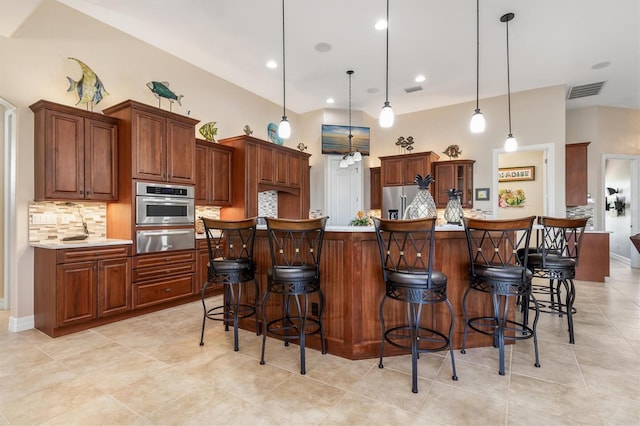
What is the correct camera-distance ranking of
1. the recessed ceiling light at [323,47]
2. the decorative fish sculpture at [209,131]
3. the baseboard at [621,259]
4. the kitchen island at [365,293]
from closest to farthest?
the kitchen island at [365,293]
the recessed ceiling light at [323,47]
the decorative fish sculpture at [209,131]
the baseboard at [621,259]

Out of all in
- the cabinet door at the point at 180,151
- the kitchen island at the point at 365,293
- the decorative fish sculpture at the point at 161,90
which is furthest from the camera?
Result: the decorative fish sculpture at the point at 161,90

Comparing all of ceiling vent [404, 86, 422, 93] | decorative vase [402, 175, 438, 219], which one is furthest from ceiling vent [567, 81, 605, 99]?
decorative vase [402, 175, 438, 219]

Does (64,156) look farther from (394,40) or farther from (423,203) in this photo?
(394,40)

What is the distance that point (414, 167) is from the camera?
6383mm

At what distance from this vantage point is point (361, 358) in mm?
2445

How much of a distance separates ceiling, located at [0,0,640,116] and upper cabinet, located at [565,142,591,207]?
3.87 ft

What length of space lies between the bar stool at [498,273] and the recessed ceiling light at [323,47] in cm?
331

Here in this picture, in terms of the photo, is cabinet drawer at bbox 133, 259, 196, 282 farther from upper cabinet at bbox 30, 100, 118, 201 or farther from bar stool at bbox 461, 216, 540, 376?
bar stool at bbox 461, 216, 540, 376

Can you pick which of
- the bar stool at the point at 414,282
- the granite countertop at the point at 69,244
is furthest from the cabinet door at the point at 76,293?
the bar stool at the point at 414,282

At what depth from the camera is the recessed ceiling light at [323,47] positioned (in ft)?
14.3

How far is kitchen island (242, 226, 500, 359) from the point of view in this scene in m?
2.45

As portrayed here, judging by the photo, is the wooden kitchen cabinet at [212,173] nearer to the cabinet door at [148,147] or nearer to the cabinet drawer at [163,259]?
the cabinet door at [148,147]

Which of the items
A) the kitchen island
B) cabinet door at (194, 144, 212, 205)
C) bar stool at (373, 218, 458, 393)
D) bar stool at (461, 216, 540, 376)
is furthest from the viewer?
cabinet door at (194, 144, 212, 205)

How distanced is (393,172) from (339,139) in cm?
136
